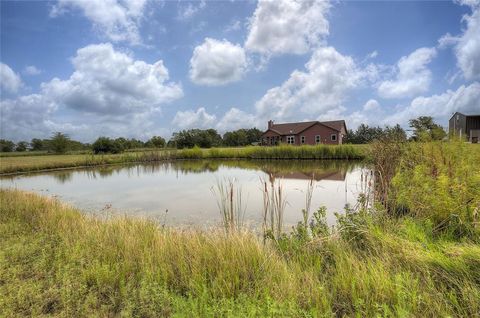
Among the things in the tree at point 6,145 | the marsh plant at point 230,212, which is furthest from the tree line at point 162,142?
the marsh plant at point 230,212

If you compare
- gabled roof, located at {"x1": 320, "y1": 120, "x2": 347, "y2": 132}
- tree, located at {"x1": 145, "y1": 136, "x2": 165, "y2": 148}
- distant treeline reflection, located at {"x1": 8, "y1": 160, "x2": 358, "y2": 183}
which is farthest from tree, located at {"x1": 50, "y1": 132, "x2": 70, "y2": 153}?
gabled roof, located at {"x1": 320, "y1": 120, "x2": 347, "y2": 132}

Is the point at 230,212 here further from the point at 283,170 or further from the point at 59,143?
the point at 59,143

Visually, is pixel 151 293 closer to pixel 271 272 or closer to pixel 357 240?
pixel 271 272

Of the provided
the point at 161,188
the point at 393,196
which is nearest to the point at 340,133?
the point at 161,188

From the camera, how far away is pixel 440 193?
12.0 feet

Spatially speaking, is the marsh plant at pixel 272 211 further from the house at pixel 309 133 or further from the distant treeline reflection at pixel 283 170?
the house at pixel 309 133

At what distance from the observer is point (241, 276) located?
2795 millimetres

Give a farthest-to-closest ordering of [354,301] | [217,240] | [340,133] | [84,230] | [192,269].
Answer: [340,133] → [84,230] → [217,240] → [192,269] → [354,301]

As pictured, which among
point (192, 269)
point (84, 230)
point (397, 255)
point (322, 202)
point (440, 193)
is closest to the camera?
point (397, 255)

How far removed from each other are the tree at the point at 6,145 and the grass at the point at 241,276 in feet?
244

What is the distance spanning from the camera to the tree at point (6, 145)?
60275 millimetres

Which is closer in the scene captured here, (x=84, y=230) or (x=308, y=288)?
(x=308, y=288)

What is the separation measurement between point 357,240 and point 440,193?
4.31 ft

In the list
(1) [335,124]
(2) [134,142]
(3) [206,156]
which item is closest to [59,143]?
(2) [134,142]
